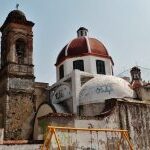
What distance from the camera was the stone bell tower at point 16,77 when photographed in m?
20.1

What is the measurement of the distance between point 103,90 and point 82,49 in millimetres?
5230

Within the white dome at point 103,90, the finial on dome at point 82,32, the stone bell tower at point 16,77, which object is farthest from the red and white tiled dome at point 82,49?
the white dome at point 103,90

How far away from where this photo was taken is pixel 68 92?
20.8 meters

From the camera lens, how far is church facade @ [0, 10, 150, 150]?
17.2 meters

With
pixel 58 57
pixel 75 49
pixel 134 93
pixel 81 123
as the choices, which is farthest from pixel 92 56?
pixel 81 123

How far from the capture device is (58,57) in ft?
79.5

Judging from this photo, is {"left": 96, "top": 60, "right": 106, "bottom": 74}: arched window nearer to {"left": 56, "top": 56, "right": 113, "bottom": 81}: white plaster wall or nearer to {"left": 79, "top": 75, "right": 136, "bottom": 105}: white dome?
{"left": 56, "top": 56, "right": 113, "bottom": 81}: white plaster wall

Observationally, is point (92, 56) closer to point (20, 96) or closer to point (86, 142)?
point (20, 96)

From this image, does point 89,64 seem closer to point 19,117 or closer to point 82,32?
point 82,32

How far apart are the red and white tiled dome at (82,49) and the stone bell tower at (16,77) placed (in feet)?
8.28

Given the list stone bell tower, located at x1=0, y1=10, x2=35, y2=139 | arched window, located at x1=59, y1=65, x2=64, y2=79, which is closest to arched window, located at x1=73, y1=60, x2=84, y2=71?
arched window, located at x1=59, y1=65, x2=64, y2=79

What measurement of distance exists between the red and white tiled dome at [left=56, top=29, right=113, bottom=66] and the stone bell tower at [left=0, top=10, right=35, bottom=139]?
2523 millimetres

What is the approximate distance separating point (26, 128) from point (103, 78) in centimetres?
611

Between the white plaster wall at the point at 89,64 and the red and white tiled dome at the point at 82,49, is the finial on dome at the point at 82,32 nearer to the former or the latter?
the red and white tiled dome at the point at 82,49
